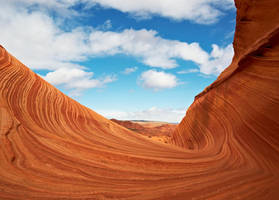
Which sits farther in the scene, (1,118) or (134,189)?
(1,118)

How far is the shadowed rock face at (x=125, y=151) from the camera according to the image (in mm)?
1894

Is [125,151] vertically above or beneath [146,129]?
beneath

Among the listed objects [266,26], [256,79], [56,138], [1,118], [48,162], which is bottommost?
[48,162]

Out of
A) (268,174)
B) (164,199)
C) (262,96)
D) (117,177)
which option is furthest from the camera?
(262,96)

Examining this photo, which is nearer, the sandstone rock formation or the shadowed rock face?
the shadowed rock face

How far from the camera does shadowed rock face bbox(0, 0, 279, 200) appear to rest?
1894 millimetres

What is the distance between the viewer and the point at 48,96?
3811 mm

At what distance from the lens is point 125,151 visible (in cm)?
294

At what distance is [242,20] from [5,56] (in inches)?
263

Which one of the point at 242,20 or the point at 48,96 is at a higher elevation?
the point at 242,20

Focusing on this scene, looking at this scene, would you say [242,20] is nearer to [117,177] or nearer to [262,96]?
[262,96]

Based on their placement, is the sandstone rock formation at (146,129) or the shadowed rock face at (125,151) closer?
the shadowed rock face at (125,151)

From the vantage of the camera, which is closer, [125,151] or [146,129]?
[125,151]

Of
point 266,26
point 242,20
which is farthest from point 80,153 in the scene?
point 242,20
